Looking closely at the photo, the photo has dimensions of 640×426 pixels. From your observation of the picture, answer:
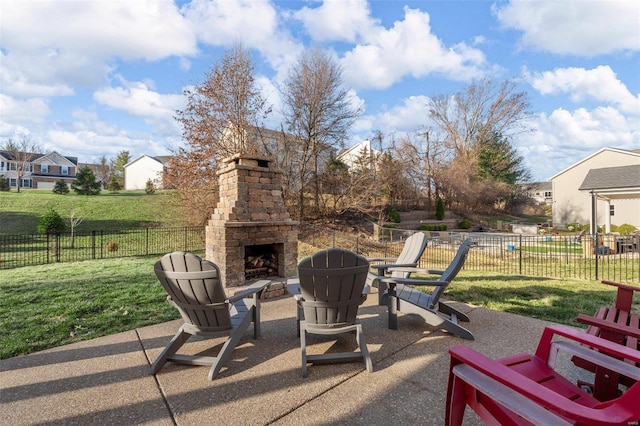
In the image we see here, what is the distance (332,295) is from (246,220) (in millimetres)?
2812

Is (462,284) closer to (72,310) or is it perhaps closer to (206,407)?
(206,407)

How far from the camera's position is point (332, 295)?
282 centimetres

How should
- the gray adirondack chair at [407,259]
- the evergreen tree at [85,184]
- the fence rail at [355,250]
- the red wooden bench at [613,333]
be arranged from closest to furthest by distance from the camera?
1. the red wooden bench at [613,333]
2. the gray adirondack chair at [407,259]
3. the fence rail at [355,250]
4. the evergreen tree at [85,184]

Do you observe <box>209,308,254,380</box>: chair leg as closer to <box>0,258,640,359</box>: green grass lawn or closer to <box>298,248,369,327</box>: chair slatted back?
<box>298,248,369,327</box>: chair slatted back

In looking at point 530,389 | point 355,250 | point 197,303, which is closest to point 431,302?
point 530,389

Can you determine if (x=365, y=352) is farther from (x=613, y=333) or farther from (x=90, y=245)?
(x=90, y=245)

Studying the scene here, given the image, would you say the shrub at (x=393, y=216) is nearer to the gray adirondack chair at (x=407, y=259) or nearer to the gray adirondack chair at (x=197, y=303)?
the gray adirondack chair at (x=407, y=259)

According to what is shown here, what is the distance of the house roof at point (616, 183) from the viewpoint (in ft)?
47.0

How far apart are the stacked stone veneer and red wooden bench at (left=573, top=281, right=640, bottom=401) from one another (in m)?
4.27

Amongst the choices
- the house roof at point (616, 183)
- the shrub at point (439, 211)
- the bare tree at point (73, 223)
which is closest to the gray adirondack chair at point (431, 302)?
the bare tree at point (73, 223)

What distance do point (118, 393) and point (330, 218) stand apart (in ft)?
49.2

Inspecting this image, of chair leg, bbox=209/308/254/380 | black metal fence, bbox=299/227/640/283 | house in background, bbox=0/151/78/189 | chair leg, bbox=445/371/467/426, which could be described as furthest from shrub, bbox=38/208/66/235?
house in background, bbox=0/151/78/189

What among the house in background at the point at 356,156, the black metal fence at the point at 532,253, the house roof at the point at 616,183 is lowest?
the black metal fence at the point at 532,253

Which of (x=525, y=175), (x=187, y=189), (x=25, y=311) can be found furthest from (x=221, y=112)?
(x=525, y=175)
